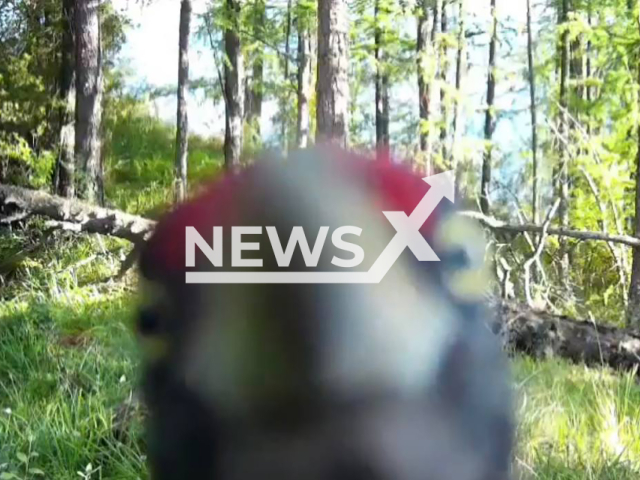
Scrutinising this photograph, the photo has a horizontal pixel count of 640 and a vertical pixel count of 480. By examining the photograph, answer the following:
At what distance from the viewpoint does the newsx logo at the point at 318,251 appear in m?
0.54

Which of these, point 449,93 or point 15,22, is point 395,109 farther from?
point 15,22

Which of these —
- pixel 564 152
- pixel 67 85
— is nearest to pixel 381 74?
pixel 564 152

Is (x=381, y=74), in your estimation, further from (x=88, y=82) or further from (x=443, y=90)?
(x=88, y=82)

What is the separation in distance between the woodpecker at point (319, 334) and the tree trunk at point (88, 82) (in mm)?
5138

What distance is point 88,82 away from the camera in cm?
567

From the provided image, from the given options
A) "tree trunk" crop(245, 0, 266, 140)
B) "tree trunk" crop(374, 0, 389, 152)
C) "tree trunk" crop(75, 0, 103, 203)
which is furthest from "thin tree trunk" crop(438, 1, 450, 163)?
"tree trunk" crop(75, 0, 103, 203)

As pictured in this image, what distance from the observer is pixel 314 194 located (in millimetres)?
535

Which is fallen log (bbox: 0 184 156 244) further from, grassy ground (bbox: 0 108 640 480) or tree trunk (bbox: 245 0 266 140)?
tree trunk (bbox: 245 0 266 140)

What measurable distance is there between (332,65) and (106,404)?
103 inches

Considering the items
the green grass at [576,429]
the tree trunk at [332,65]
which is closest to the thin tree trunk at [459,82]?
the tree trunk at [332,65]

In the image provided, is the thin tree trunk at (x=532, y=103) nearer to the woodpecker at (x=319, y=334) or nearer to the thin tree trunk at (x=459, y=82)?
the thin tree trunk at (x=459, y=82)

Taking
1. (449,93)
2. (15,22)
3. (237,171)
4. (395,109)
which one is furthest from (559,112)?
(237,171)

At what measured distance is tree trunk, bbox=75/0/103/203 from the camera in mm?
5453

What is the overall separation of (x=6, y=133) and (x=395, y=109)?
11.8 ft
